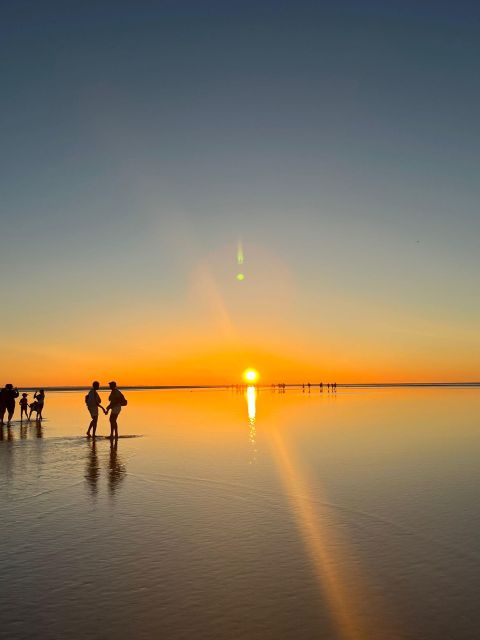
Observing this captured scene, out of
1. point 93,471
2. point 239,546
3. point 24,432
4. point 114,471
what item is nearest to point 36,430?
point 24,432

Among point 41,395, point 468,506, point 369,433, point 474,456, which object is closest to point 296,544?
point 468,506

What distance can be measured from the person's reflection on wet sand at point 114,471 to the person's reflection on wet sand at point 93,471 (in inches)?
15.3

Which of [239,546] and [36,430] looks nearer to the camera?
[239,546]

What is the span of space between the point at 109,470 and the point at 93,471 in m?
0.51

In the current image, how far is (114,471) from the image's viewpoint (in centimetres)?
1714

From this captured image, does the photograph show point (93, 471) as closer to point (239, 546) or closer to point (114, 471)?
point (114, 471)

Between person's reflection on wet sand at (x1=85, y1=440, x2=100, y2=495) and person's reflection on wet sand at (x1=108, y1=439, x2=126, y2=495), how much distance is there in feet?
1.28

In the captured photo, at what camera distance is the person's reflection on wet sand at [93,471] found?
14.8m

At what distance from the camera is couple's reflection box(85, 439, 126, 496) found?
14.9 metres

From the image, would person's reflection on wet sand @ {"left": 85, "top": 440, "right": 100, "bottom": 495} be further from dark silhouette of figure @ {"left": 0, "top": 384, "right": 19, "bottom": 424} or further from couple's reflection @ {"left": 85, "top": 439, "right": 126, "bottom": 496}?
dark silhouette of figure @ {"left": 0, "top": 384, "right": 19, "bottom": 424}

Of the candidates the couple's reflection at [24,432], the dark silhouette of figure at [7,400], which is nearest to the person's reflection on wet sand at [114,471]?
the couple's reflection at [24,432]

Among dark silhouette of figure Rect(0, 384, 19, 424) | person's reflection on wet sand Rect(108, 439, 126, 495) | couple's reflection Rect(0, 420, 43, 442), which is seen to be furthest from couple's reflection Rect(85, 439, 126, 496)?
dark silhouette of figure Rect(0, 384, 19, 424)

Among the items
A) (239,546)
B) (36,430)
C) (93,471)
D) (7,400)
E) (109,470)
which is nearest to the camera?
(239,546)

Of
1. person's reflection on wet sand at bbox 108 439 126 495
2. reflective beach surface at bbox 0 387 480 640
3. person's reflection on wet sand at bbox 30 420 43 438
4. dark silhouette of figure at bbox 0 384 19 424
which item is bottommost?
reflective beach surface at bbox 0 387 480 640
